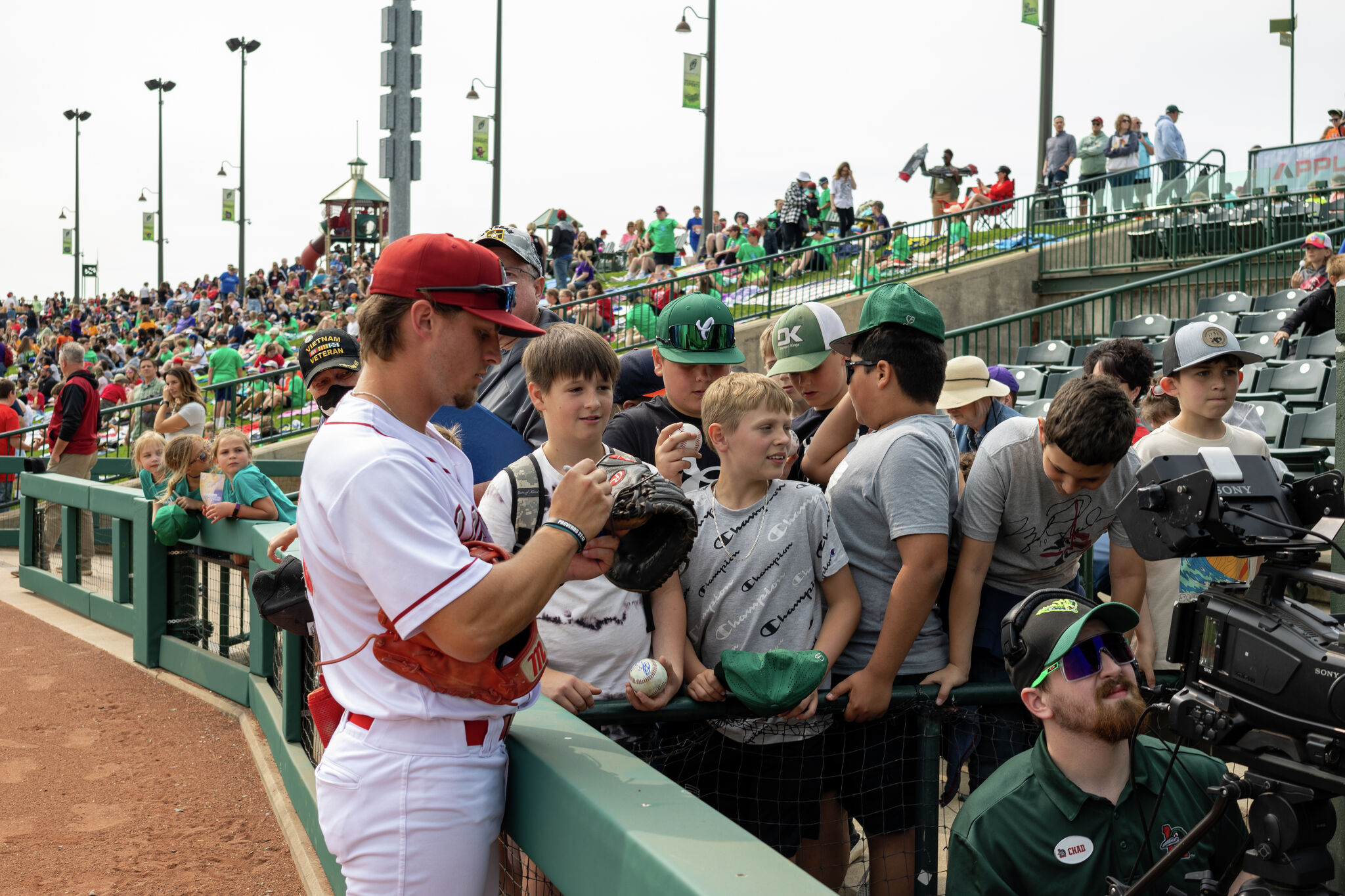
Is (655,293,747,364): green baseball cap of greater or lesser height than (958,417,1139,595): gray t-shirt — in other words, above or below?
above

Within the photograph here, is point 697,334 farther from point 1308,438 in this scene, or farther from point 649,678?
point 1308,438

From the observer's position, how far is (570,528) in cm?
180

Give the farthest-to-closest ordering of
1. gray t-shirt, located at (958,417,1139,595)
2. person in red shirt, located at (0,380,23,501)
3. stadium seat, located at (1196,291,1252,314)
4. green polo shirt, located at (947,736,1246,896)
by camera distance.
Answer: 1. person in red shirt, located at (0,380,23,501)
2. stadium seat, located at (1196,291,1252,314)
3. gray t-shirt, located at (958,417,1139,595)
4. green polo shirt, located at (947,736,1246,896)

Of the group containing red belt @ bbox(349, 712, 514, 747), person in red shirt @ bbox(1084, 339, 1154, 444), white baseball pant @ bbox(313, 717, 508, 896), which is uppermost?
person in red shirt @ bbox(1084, 339, 1154, 444)

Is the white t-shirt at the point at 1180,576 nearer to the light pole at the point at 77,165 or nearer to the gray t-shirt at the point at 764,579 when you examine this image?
the gray t-shirt at the point at 764,579

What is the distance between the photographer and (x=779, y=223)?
2036 cm

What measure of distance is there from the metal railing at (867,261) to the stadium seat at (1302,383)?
7.36m

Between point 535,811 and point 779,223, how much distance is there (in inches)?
759

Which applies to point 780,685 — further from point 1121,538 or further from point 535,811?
point 1121,538

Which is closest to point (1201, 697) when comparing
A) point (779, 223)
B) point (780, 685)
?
point (780, 685)

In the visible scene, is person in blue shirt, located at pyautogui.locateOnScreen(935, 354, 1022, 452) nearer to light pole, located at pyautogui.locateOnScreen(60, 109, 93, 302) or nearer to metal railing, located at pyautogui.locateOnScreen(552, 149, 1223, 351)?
metal railing, located at pyautogui.locateOnScreen(552, 149, 1223, 351)

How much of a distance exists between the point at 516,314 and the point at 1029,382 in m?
7.31

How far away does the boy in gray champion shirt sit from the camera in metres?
2.81

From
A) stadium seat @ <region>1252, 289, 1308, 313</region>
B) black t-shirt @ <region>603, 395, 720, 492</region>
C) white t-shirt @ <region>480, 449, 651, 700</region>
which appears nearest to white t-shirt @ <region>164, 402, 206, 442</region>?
black t-shirt @ <region>603, 395, 720, 492</region>
